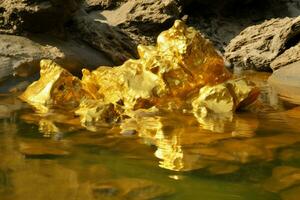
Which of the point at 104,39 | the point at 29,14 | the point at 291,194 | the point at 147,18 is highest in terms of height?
the point at 147,18

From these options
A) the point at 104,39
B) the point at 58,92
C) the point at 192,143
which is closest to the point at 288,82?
the point at 104,39

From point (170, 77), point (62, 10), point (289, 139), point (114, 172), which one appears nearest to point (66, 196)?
point (114, 172)

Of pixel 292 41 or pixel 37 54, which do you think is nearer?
pixel 37 54

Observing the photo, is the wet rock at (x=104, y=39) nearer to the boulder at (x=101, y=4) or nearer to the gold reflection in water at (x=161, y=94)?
the gold reflection in water at (x=161, y=94)

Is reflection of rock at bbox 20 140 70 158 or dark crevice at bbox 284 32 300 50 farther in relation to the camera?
dark crevice at bbox 284 32 300 50

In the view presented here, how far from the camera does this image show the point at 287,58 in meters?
7.57

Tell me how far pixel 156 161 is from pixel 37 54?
341 centimetres

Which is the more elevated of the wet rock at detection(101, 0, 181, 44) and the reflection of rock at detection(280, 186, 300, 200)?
the wet rock at detection(101, 0, 181, 44)

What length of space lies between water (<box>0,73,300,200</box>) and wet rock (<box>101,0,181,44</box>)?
597cm

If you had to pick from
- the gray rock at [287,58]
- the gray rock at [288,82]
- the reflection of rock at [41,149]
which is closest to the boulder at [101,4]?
the gray rock at [287,58]

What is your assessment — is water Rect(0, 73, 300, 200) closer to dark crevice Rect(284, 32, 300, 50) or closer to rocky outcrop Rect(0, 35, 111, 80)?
rocky outcrop Rect(0, 35, 111, 80)

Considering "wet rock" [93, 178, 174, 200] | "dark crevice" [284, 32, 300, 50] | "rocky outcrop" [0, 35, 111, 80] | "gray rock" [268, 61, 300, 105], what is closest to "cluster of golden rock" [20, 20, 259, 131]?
"rocky outcrop" [0, 35, 111, 80]

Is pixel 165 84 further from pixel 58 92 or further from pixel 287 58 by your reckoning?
pixel 287 58

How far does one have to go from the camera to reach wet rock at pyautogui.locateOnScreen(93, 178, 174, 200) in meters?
1.77
